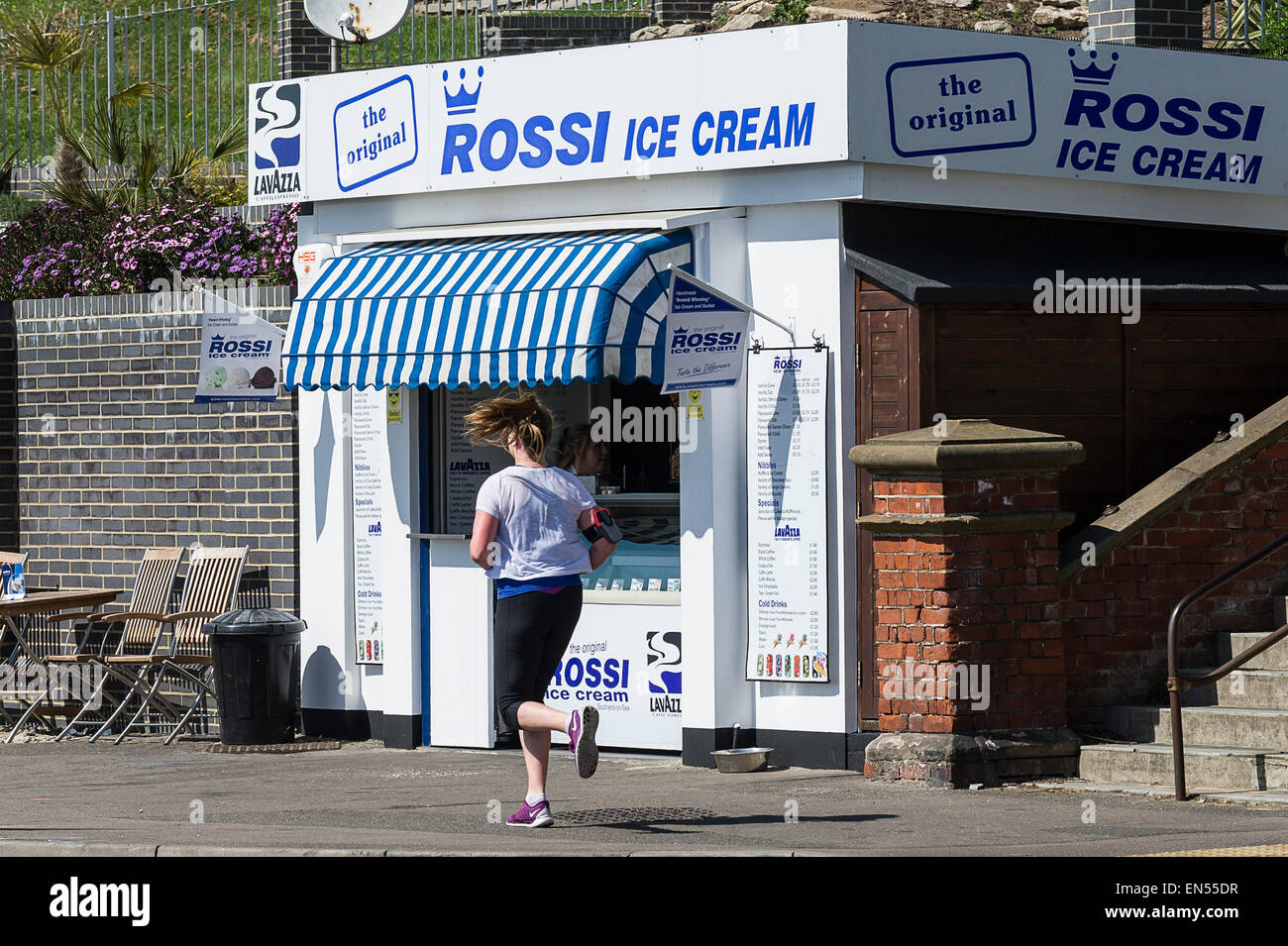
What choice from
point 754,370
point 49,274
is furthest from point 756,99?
point 49,274

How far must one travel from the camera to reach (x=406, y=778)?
38.5ft

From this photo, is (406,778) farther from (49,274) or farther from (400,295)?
(49,274)

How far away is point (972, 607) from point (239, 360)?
550 centimetres

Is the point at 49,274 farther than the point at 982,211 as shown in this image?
Yes

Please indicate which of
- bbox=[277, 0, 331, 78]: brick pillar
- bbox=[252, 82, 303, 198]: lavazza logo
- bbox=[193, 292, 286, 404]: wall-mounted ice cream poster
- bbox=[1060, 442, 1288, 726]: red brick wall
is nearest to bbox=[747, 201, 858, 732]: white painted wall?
bbox=[1060, 442, 1288, 726]: red brick wall

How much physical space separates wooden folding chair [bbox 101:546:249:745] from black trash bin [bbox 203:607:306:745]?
43cm

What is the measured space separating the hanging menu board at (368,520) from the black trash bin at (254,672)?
0.43 meters

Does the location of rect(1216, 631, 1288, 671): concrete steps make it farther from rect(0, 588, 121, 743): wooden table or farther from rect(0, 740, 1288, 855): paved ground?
rect(0, 588, 121, 743): wooden table

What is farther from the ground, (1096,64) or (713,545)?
(1096,64)

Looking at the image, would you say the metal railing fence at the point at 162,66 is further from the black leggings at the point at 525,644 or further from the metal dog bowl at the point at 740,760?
the black leggings at the point at 525,644

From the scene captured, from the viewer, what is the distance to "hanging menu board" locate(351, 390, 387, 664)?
13383mm

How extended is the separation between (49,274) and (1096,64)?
31.0 feet

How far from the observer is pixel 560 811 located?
33.5ft

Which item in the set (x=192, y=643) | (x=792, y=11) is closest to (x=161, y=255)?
(x=192, y=643)
